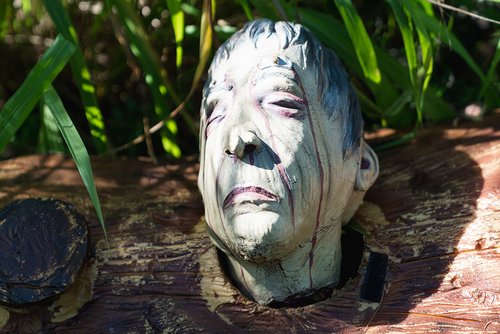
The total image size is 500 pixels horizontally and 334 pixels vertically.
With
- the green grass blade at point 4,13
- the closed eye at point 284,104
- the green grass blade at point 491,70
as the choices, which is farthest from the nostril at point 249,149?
the green grass blade at point 4,13

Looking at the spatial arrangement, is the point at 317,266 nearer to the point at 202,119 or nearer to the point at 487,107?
the point at 202,119

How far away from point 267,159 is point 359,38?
50 centimetres

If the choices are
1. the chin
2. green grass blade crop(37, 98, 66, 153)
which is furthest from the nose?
green grass blade crop(37, 98, 66, 153)

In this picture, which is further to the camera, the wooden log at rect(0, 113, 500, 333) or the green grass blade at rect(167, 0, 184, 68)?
the green grass blade at rect(167, 0, 184, 68)

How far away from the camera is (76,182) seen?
72.6 inches

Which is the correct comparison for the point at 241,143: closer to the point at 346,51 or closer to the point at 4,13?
the point at 346,51

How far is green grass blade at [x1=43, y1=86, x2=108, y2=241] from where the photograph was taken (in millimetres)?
1520

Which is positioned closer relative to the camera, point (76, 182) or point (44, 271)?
point (44, 271)

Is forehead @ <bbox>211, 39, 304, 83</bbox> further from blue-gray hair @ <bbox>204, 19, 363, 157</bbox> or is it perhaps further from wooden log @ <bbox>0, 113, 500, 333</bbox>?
wooden log @ <bbox>0, 113, 500, 333</bbox>

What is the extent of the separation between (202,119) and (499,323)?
2.33 ft

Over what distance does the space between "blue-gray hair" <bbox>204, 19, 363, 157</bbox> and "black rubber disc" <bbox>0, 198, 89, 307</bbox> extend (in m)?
0.41

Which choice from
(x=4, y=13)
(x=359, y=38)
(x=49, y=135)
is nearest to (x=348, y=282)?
(x=359, y=38)

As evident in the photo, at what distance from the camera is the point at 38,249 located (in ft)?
5.17

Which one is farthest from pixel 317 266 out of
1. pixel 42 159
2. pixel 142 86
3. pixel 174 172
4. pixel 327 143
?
pixel 142 86
